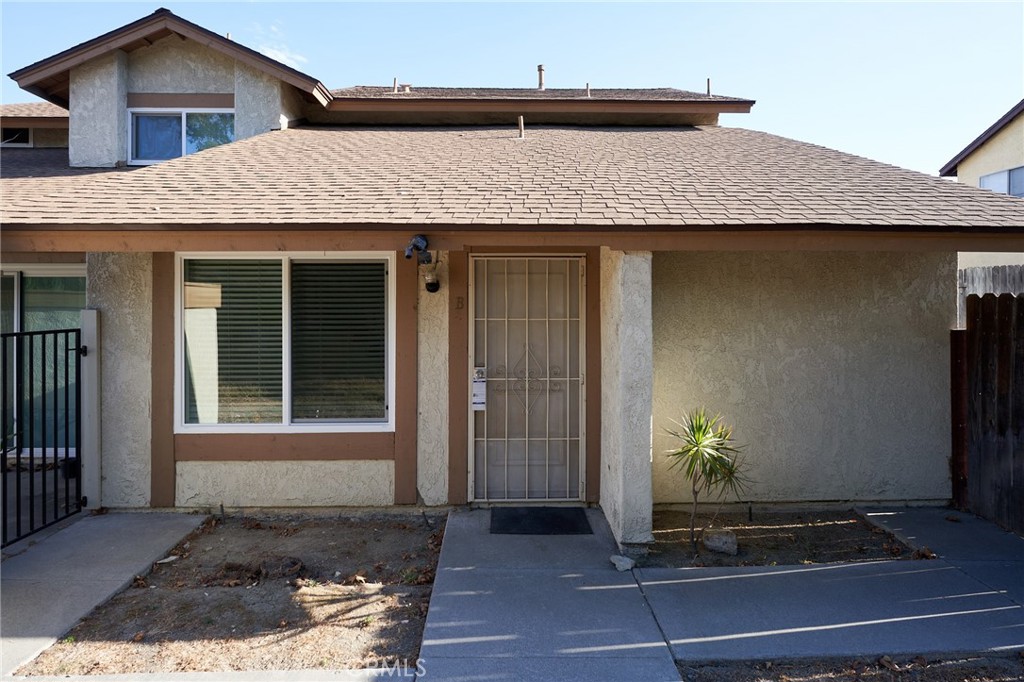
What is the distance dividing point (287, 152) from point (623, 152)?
3994mm

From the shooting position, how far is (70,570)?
5.20m

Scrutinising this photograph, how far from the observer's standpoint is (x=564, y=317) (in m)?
6.78

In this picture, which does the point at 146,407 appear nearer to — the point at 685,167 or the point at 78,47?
the point at 78,47

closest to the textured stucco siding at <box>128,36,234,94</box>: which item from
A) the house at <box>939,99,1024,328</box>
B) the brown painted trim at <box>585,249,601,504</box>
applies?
the brown painted trim at <box>585,249,601,504</box>

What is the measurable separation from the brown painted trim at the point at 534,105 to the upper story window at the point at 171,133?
1.64 meters

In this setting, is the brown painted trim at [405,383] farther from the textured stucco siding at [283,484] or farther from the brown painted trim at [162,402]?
the brown painted trim at [162,402]

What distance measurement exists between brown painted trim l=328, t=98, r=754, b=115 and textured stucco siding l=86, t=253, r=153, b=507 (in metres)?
4.25

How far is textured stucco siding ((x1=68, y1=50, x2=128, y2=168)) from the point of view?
864 centimetres

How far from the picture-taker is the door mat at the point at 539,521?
6008 millimetres

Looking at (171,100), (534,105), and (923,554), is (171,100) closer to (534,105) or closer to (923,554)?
(534,105)

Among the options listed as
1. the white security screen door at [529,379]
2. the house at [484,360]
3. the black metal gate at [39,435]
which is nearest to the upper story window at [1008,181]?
the house at [484,360]

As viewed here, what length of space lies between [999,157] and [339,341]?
1720 centimetres

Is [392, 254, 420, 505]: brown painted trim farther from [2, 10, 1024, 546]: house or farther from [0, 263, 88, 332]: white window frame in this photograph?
[0, 263, 88, 332]: white window frame

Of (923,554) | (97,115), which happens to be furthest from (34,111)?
(923,554)
